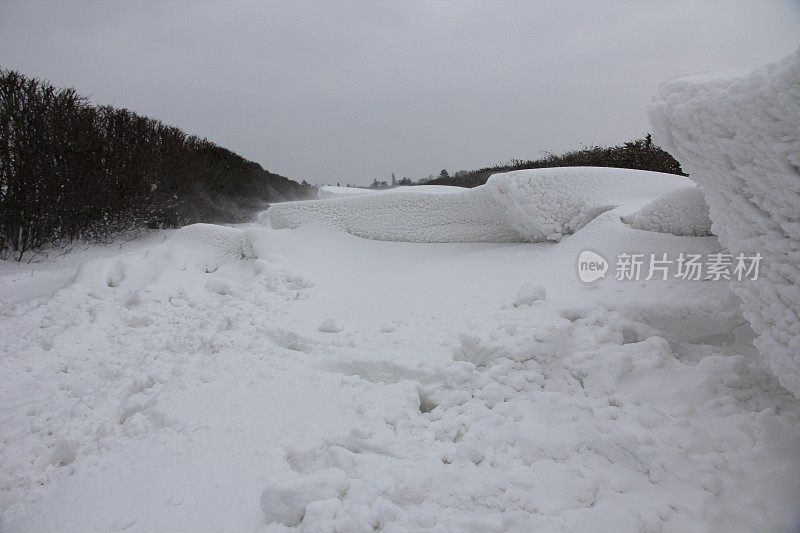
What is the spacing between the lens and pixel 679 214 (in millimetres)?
3570

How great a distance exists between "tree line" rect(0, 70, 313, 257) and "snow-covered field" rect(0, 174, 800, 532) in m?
3.46

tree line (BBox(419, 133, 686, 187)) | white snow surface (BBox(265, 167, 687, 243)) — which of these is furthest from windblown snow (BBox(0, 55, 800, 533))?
tree line (BBox(419, 133, 686, 187))

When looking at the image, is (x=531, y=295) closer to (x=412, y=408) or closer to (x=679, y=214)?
(x=412, y=408)

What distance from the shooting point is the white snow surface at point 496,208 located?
4.42 metres

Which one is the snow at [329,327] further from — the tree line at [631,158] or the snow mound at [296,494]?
the tree line at [631,158]

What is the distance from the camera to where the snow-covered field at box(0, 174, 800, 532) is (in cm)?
170

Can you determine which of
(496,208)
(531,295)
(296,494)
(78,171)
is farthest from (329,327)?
(78,171)

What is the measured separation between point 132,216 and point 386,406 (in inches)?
321

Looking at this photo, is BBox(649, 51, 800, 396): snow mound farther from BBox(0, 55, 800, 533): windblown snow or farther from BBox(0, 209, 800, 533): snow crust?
BBox(0, 209, 800, 533): snow crust

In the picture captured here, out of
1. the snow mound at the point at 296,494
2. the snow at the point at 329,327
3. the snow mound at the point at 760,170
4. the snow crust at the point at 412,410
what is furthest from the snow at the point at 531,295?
the snow mound at the point at 296,494

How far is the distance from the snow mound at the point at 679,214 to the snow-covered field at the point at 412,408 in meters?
0.10

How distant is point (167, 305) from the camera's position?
403cm

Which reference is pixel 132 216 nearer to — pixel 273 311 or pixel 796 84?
pixel 273 311

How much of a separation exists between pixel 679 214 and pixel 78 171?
27.9 ft
